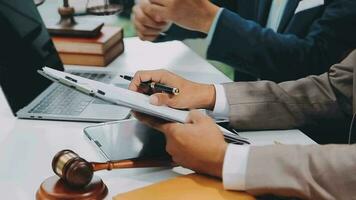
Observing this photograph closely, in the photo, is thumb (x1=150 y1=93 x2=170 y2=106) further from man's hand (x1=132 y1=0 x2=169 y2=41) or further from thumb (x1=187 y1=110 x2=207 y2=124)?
man's hand (x1=132 y1=0 x2=169 y2=41)

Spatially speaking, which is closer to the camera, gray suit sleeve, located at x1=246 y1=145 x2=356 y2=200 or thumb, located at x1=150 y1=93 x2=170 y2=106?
gray suit sleeve, located at x1=246 y1=145 x2=356 y2=200

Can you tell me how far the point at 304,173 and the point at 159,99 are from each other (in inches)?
12.9

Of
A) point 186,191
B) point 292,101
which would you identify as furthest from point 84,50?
point 186,191

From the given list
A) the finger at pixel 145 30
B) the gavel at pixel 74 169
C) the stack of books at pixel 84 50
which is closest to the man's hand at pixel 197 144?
the gavel at pixel 74 169

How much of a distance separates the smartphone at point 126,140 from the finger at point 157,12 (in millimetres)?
318

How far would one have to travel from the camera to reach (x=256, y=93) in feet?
3.48

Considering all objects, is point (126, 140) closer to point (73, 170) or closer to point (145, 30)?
point (73, 170)

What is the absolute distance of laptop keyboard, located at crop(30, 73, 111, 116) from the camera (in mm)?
1099

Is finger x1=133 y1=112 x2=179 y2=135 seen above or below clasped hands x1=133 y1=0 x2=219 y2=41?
below

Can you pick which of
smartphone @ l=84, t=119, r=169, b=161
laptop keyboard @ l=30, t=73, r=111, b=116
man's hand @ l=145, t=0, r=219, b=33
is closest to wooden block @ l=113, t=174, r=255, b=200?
smartphone @ l=84, t=119, r=169, b=161

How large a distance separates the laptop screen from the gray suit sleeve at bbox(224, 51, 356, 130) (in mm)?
465

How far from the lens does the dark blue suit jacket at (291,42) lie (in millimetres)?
1192

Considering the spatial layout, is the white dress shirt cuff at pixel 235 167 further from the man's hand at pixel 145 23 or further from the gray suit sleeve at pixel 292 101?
the man's hand at pixel 145 23

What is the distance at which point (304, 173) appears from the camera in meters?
0.75
